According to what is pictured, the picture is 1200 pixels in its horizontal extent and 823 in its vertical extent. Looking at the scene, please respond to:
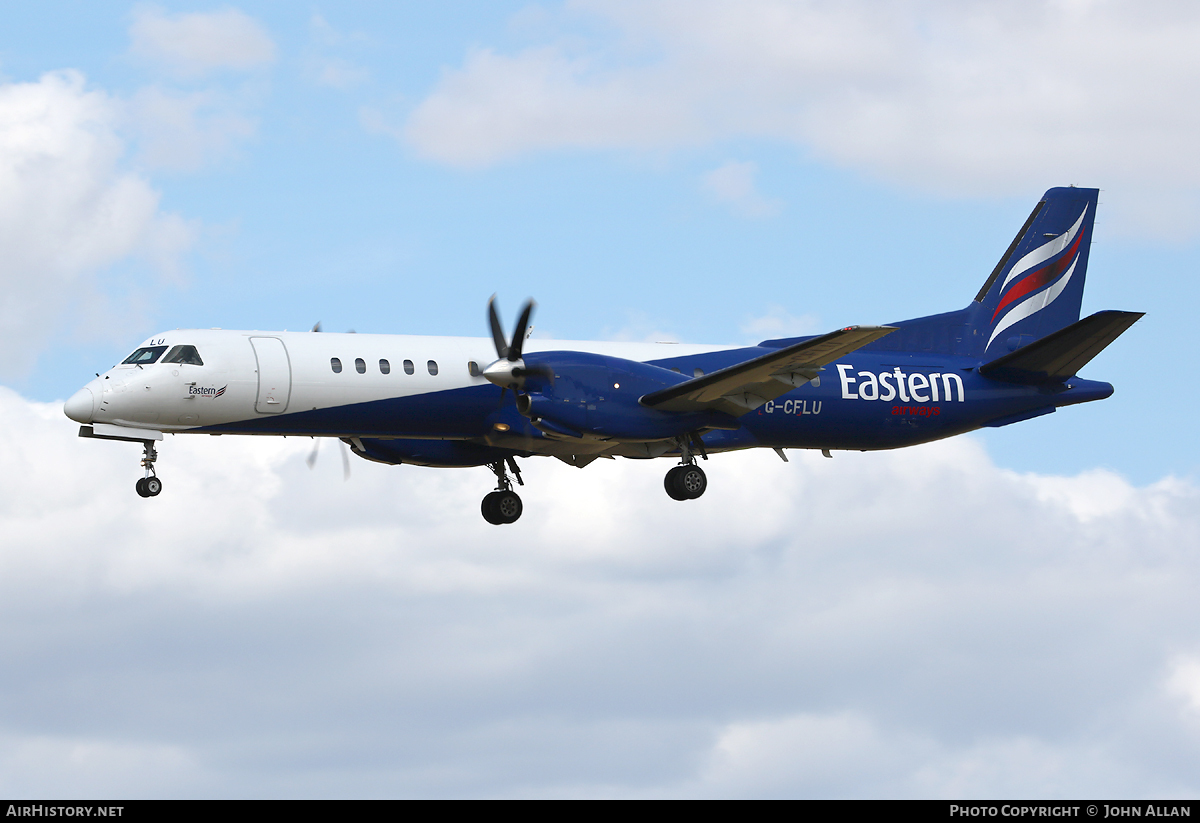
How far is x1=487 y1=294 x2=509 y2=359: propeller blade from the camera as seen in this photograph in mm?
28422

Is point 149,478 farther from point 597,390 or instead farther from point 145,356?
point 597,390

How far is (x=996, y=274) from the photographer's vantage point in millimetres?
35188

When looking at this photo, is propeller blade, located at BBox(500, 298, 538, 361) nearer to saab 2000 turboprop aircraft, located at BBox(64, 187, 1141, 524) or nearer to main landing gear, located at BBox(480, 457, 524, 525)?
saab 2000 turboprop aircraft, located at BBox(64, 187, 1141, 524)

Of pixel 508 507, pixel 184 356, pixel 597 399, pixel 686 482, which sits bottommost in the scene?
pixel 686 482

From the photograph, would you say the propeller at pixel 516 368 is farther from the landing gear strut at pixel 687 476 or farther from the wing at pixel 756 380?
the landing gear strut at pixel 687 476

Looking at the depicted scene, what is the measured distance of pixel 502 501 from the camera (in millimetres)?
32469

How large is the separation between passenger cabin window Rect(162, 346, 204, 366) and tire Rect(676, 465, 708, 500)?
9.64m

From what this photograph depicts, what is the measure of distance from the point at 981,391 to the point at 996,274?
3.84m

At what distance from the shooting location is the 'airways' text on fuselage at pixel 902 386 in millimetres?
31625

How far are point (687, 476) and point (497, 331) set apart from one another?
495 centimetres

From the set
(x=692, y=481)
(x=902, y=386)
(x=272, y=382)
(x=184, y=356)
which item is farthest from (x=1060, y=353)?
(x=184, y=356)
